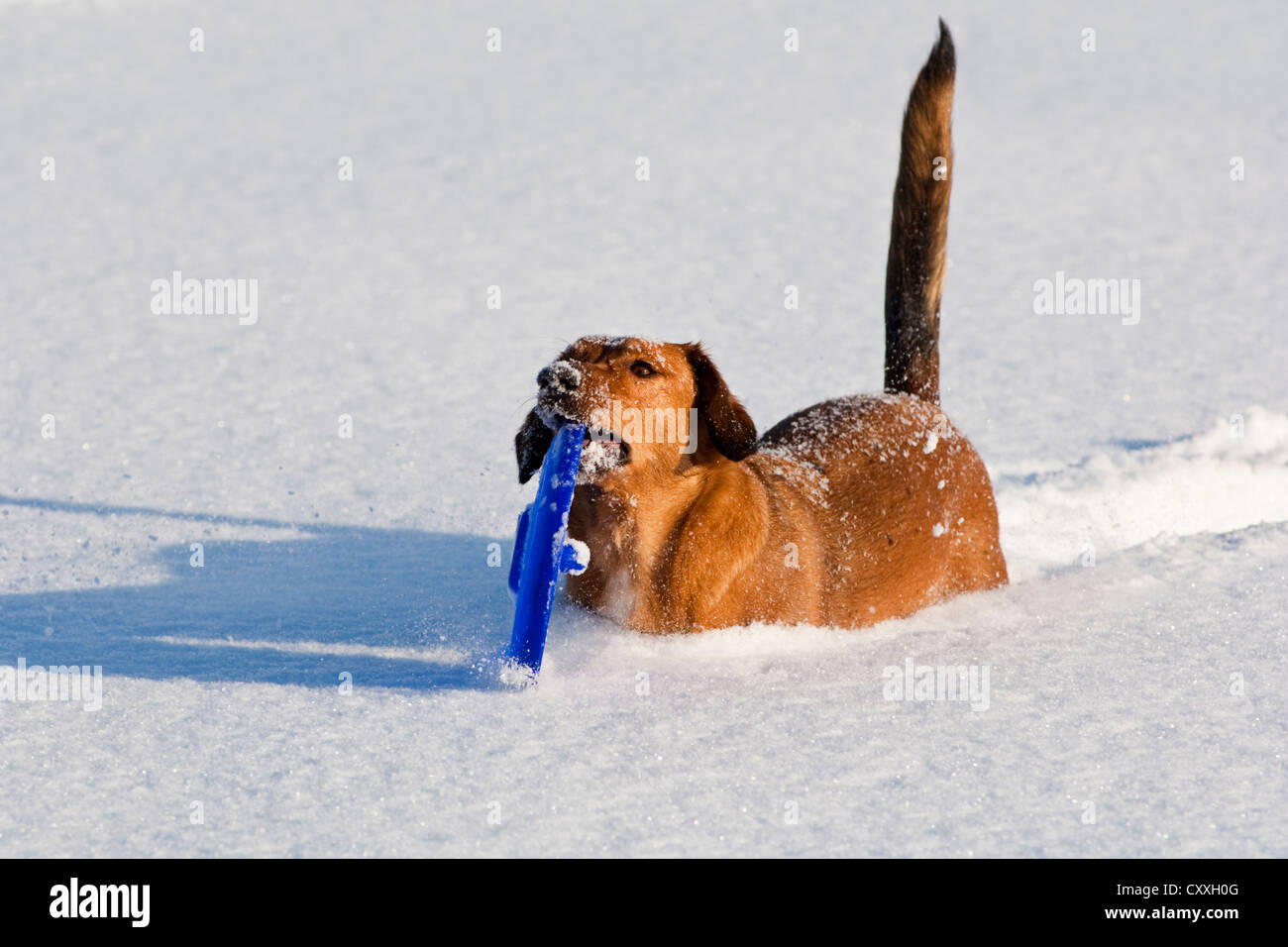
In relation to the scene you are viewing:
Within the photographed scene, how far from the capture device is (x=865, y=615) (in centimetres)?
399

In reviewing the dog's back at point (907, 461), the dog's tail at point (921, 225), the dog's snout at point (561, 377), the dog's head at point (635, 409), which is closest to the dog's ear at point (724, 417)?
the dog's head at point (635, 409)

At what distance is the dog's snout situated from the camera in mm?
3551

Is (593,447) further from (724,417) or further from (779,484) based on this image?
(779,484)

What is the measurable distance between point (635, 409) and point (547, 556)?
17.9 inches

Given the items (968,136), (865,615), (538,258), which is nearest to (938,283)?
(865,615)

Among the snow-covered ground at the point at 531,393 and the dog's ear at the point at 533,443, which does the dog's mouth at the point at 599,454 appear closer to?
the dog's ear at the point at 533,443

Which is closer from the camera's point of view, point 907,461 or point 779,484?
point 779,484

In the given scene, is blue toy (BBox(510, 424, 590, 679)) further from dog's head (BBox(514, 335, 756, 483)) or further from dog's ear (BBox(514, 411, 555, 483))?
dog's ear (BBox(514, 411, 555, 483))

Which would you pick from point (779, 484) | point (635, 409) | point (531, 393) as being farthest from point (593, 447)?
point (531, 393)

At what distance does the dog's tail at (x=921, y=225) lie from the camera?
14.9ft

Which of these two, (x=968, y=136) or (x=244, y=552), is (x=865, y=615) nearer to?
(x=244, y=552)

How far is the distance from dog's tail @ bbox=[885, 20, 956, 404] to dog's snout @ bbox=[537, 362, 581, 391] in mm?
1438

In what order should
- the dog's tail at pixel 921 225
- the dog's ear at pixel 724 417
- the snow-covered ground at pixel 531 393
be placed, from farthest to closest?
the dog's tail at pixel 921 225, the dog's ear at pixel 724 417, the snow-covered ground at pixel 531 393

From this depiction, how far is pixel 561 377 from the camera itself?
355 centimetres
